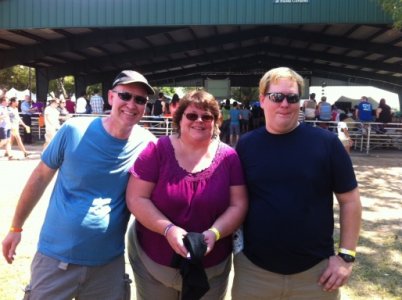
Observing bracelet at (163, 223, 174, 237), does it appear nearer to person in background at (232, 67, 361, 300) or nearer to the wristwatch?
person in background at (232, 67, 361, 300)

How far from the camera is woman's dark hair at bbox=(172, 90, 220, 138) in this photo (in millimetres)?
2125

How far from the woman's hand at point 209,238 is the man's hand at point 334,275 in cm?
55

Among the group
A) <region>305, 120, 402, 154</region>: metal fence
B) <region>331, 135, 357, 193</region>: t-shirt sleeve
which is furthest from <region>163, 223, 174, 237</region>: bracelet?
<region>305, 120, 402, 154</region>: metal fence

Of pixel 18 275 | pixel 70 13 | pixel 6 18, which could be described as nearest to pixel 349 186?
pixel 18 275

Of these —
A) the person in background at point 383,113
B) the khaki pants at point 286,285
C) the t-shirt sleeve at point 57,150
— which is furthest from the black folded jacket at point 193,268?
the person in background at point 383,113

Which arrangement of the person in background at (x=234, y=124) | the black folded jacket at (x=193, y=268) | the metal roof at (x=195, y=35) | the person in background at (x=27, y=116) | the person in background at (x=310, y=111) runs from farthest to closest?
the person in background at (x=234, y=124)
the person in background at (x=27, y=116)
the person in background at (x=310, y=111)
the metal roof at (x=195, y=35)
the black folded jacket at (x=193, y=268)

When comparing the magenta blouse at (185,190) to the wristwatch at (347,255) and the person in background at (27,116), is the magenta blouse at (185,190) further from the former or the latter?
the person in background at (27,116)

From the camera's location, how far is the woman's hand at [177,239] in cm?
191

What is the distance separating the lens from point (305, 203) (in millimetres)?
1987

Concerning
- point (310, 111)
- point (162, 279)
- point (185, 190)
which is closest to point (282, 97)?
point (185, 190)

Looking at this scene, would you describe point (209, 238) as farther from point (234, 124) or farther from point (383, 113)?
point (383, 113)

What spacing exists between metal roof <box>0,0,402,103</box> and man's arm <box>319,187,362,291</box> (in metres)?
11.7

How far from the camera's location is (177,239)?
A: 6.31ft

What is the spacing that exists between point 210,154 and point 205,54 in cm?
2432
